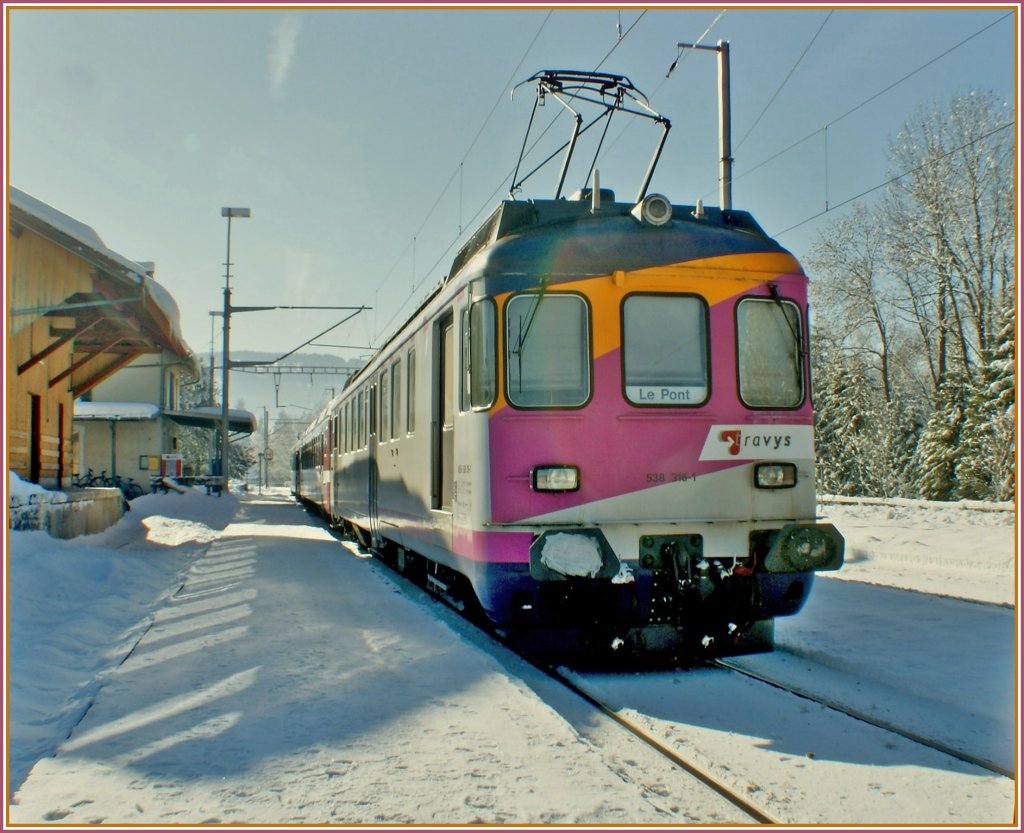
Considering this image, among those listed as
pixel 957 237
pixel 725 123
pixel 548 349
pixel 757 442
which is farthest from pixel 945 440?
pixel 548 349

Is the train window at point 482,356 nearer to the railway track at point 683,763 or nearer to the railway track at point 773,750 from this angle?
the railway track at point 773,750

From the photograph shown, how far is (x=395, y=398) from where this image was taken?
10.5 m

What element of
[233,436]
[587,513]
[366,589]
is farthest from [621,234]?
[233,436]

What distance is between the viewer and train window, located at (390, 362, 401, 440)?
10.2m

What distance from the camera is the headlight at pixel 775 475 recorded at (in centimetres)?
646

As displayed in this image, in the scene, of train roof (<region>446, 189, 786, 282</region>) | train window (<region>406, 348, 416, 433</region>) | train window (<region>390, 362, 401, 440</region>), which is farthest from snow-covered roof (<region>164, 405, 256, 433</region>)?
train roof (<region>446, 189, 786, 282</region>)

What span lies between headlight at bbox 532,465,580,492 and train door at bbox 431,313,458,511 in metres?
1.15

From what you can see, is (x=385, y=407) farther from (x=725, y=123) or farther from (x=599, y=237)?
(x=725, y=123)

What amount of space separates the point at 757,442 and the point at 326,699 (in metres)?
3.26

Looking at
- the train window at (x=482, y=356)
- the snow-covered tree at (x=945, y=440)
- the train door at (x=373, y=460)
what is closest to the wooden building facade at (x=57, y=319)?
the train door at (x=373, y=460)

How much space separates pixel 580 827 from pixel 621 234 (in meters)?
4.18

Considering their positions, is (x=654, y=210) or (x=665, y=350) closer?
(x=665, y=350)

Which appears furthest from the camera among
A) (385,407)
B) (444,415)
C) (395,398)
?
(385,407)

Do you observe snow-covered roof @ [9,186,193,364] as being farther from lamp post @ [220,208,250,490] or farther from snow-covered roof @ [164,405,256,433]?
snow-covered roof @ [164,405,256,433]
